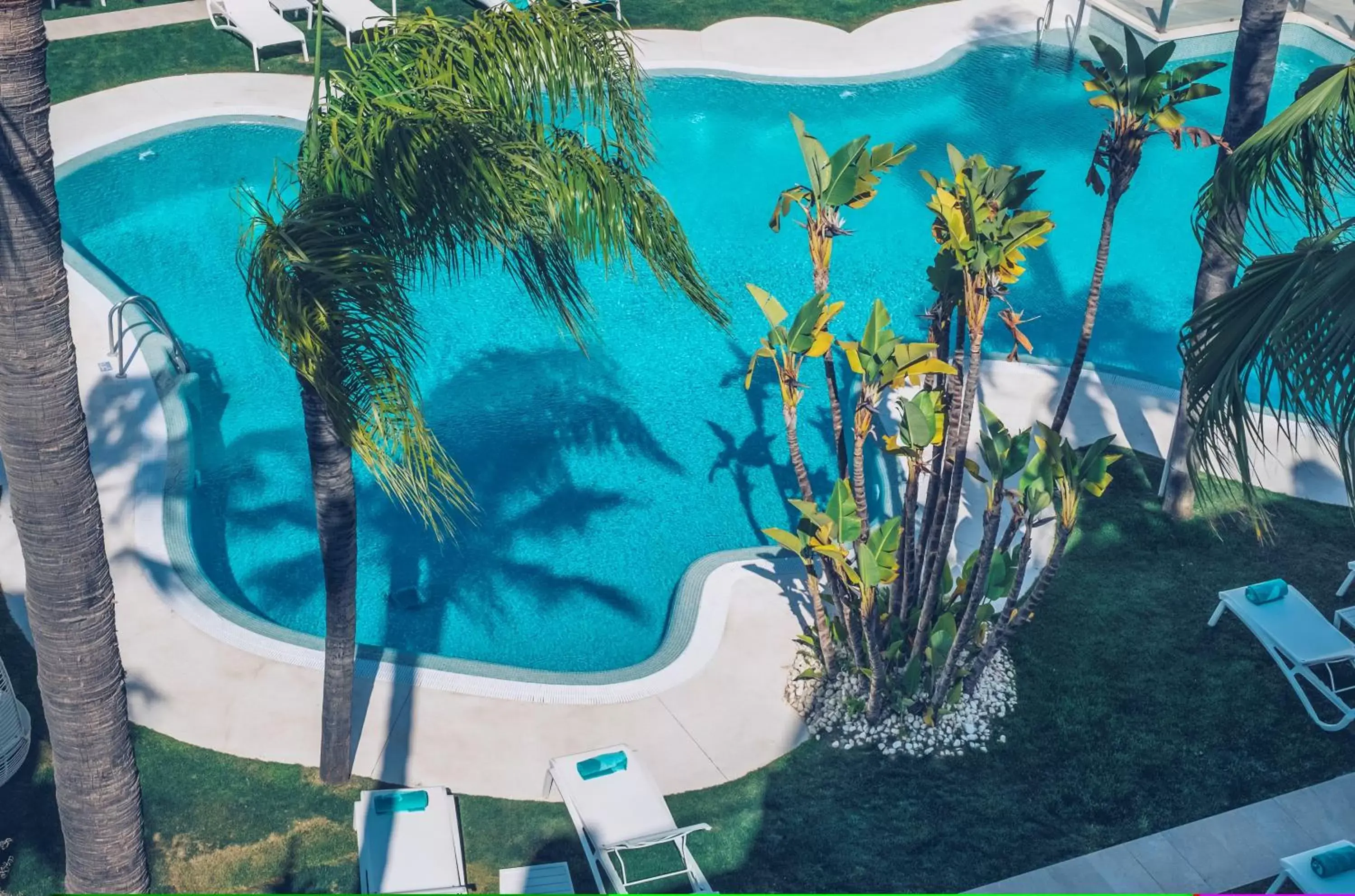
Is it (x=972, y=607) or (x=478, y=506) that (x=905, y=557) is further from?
(x=478, y=506)

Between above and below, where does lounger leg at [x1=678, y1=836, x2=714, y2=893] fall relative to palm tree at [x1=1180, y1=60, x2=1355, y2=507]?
below

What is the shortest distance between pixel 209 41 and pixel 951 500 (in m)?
15.6

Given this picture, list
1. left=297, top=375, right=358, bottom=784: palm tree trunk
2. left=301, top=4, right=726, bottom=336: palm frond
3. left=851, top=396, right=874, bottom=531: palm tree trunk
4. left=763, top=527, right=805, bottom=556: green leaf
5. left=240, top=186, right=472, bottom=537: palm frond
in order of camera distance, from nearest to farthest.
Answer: left=240, top=186, right=472, bottom=537: palm frond
left=301, top=4, right=726, bottom=336: palm frond
left=297, top=375, right=358, bottom=784: palm tree trunk
left=851, top=396, right=874, bottom=531: palm tree trunk
left=763, top=527, right=805, bottom=556: green leaf

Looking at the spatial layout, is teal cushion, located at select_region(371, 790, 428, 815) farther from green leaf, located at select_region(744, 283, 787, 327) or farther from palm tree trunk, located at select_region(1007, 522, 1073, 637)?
palm tree trunk, located at select_region(1007, 522, 1073, 637)

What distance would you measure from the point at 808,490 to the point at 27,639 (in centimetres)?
616

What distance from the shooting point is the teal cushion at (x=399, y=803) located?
30.4ft

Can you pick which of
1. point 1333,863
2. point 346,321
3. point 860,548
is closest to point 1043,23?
point 860,548

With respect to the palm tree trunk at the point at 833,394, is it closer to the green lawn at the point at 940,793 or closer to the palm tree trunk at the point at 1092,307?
the palm tree trunk at the point at 1092,307

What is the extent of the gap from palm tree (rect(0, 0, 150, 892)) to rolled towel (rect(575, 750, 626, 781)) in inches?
113

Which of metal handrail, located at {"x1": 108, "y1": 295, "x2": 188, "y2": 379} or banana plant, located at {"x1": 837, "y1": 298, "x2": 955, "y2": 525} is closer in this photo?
banana plant, located at {"x1": 837, "y1": 298, "x2": 955, "y2": 525}

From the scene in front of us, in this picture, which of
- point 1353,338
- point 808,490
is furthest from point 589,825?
point 1353,338

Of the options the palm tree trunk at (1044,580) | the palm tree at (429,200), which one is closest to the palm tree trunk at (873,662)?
the palm tree trunk at (1044,580)

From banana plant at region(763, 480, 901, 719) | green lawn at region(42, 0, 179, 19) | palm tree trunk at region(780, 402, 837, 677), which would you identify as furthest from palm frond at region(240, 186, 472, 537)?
green lawn at region(42, 0, 179, 19)

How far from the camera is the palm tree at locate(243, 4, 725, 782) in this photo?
22.7 feet
